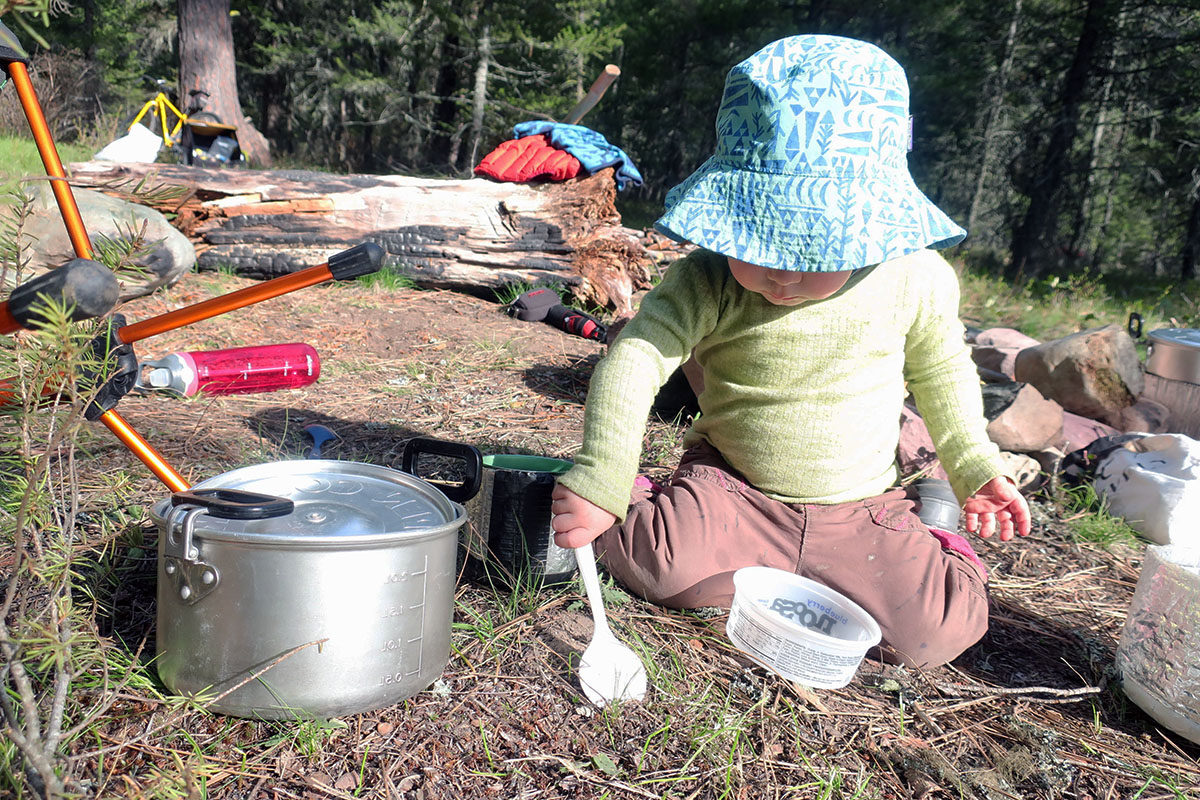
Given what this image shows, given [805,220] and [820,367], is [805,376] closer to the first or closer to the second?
[820,367]

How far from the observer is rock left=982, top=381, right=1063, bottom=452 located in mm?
3082

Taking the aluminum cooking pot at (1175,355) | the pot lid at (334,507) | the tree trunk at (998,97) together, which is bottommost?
the pot lid at (334,507)

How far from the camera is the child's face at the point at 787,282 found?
169cm

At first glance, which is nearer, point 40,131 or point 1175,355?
point 40,131

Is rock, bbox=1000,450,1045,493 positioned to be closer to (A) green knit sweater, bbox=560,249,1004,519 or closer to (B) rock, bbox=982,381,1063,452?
(B) rock, bbox=982,381,1063,452

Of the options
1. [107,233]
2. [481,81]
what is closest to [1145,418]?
[107,233]

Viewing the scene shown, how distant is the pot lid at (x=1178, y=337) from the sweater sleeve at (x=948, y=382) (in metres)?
2.22

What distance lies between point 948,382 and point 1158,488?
123cm

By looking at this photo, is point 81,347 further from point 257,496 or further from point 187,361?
point 187,361

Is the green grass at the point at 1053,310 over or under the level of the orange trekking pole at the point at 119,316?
under

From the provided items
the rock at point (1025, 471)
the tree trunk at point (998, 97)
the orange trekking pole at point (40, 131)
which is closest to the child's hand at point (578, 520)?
the orange trekking pole at point (40, 131)

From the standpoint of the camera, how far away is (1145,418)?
3.64m

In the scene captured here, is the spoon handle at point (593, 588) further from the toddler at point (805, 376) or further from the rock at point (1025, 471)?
the rock at point (1025, 471)

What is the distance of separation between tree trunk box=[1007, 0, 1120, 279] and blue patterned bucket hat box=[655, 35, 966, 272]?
10.9 m
